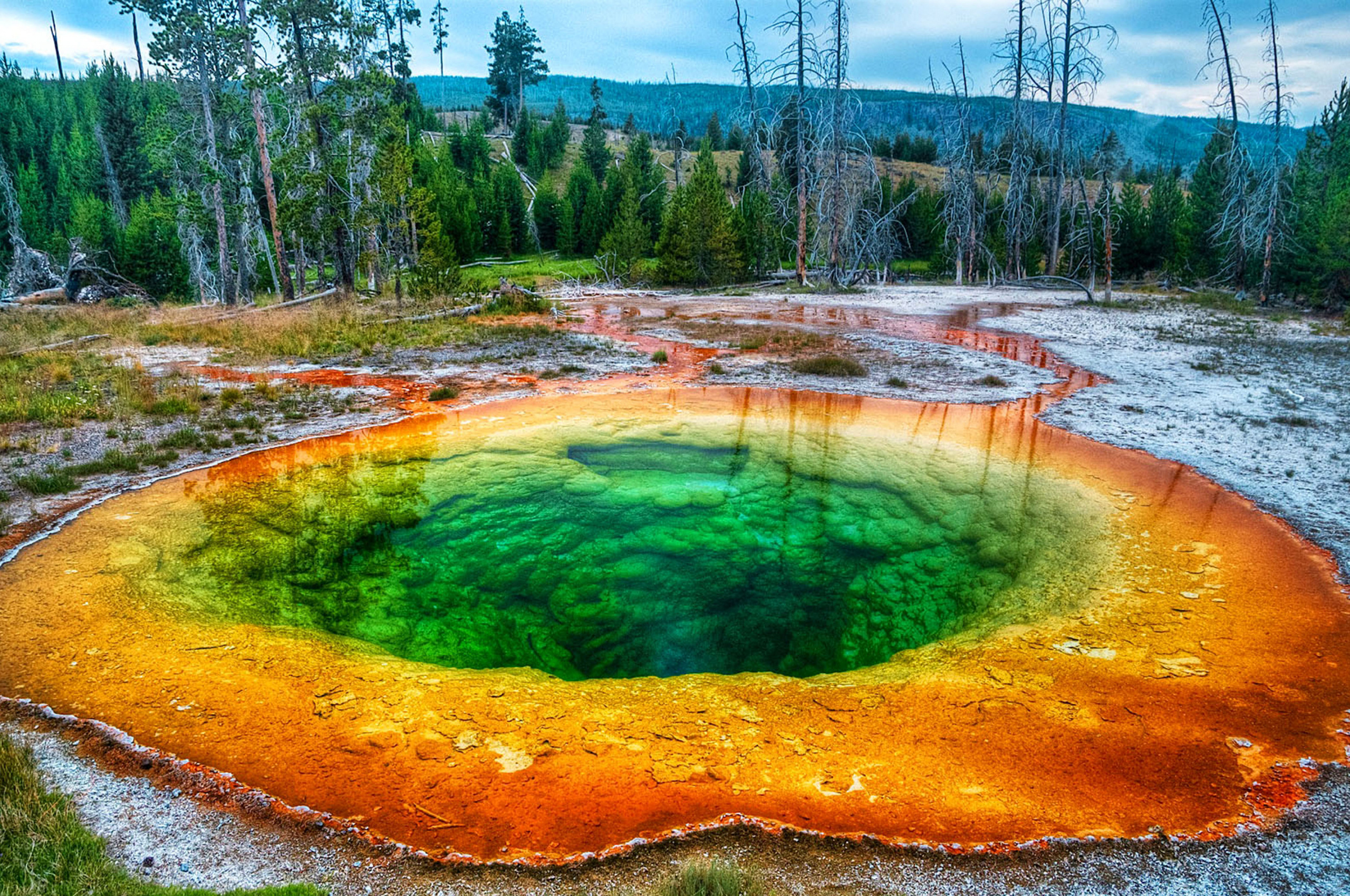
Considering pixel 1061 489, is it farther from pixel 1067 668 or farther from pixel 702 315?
pixel 702 315

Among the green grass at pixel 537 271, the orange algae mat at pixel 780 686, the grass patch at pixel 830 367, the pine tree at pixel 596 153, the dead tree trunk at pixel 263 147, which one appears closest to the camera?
the orange algae mat at pixel 780 686

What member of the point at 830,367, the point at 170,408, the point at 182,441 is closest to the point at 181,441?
the point at 182,441

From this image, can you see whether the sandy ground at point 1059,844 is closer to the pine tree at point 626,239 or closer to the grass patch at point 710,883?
the grass patch at point 710,883

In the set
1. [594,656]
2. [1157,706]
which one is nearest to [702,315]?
[594,656]

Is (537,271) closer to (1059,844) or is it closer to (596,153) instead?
(596,153)

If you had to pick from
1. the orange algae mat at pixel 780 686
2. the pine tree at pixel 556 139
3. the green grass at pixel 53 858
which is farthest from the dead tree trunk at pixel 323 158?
the pine tree at pixel 556 139
